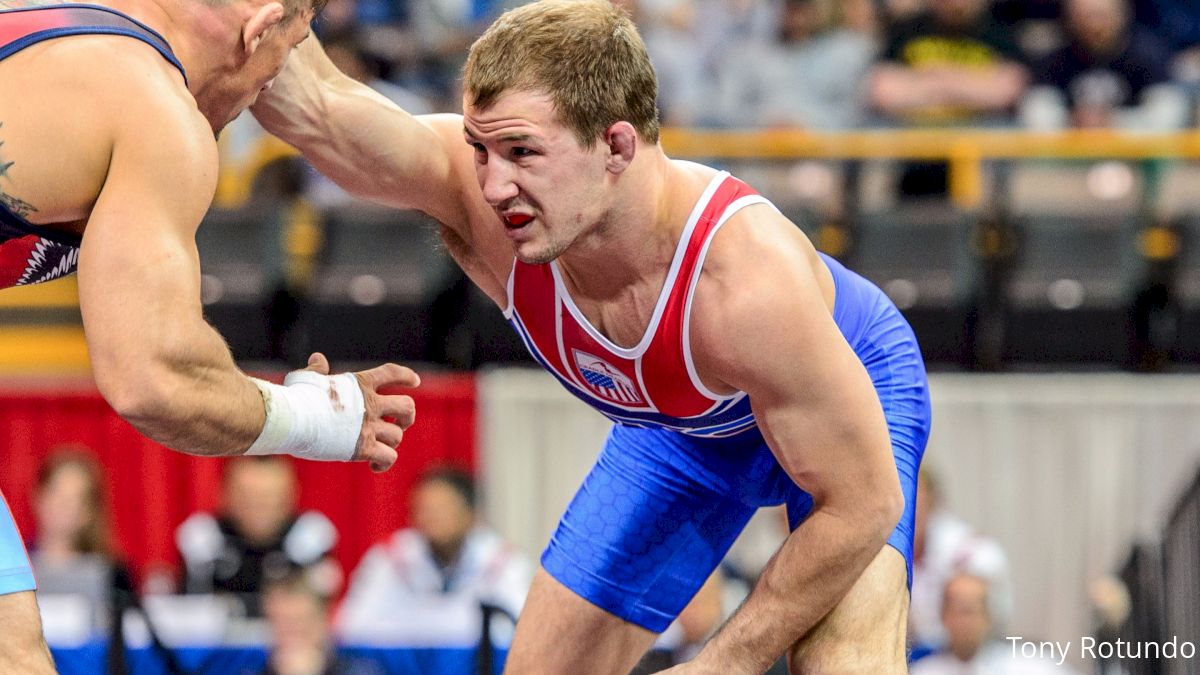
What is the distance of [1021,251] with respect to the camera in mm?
7746

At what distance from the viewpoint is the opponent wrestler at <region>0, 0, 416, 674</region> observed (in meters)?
2.67

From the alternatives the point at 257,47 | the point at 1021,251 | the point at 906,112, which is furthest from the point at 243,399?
the point at 906,112

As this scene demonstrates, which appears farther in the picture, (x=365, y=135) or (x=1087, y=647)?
(x=1087, y=647)

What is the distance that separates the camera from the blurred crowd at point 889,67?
8484 mm

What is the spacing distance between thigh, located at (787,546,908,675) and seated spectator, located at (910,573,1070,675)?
83.5 inches

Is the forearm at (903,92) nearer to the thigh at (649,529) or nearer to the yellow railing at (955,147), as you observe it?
the yellow railing at (955,147)

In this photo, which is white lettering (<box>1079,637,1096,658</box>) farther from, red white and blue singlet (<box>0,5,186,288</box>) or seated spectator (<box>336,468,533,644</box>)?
red white and blue singlet (<box>0,5,186,288</box>)

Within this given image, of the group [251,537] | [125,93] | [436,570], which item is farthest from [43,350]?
[125,93]

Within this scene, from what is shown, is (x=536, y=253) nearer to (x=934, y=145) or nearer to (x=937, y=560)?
(x=937, y=560)

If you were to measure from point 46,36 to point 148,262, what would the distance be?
433 millimetres

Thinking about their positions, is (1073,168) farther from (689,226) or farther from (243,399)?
(243,399)

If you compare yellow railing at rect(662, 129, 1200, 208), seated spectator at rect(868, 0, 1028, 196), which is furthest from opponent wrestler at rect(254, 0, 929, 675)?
seated spectator at rect(868, 0, 1028, 196)

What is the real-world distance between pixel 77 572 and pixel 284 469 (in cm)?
110

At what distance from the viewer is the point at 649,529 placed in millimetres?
3805
